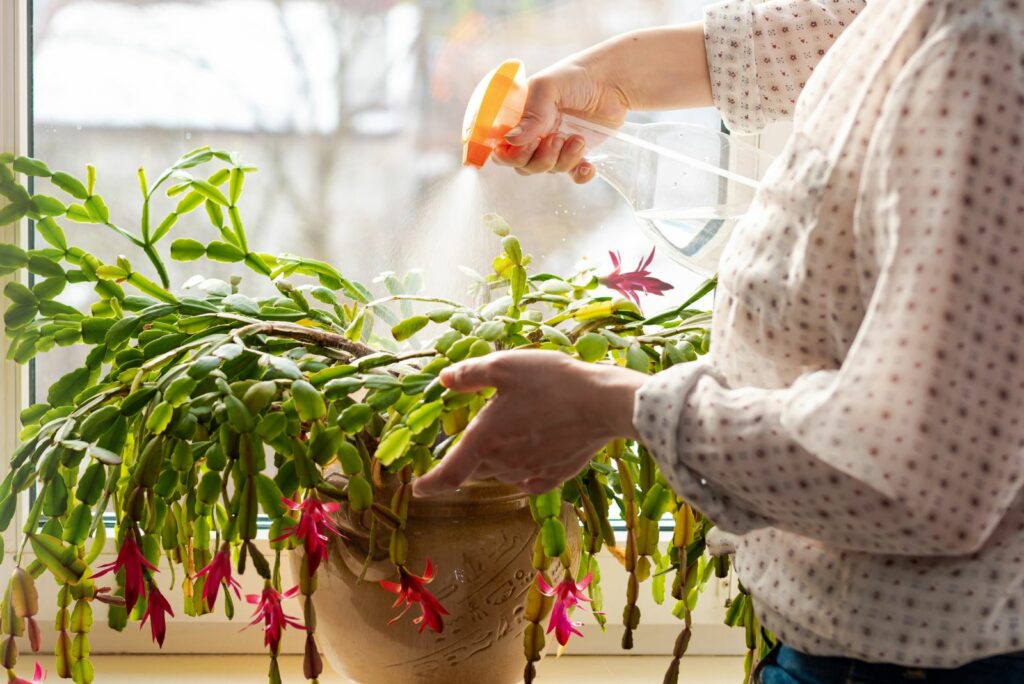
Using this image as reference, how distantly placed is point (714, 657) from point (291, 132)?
35.2 inches

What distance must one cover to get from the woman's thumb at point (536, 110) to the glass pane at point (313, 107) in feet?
1.07

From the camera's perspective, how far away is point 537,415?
0.65 metres

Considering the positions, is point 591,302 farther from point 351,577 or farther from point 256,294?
point 256,294

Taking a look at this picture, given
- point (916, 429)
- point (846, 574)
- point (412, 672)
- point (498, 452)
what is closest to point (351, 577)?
point (412, 672)

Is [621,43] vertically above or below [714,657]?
above

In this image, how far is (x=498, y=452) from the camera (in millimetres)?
669

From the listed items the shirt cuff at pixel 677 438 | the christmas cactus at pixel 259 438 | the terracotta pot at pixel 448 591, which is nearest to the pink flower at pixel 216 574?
the christmas cactus at pixel 259 438

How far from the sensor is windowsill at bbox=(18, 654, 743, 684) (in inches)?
49.5

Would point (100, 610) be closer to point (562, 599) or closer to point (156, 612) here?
point (156, 612)

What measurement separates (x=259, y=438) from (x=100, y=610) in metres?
0.67

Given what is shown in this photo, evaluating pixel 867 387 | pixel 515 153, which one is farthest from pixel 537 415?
pixel 515 153

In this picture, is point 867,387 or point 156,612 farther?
point 156,612

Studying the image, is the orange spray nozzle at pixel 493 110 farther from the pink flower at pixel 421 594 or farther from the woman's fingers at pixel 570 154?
the pink flower at pixel 421 594

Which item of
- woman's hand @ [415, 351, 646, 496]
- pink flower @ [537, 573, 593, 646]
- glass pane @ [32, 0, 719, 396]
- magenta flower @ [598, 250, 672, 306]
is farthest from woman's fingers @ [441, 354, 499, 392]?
glass pane @ [32, 0, 719, 396]
